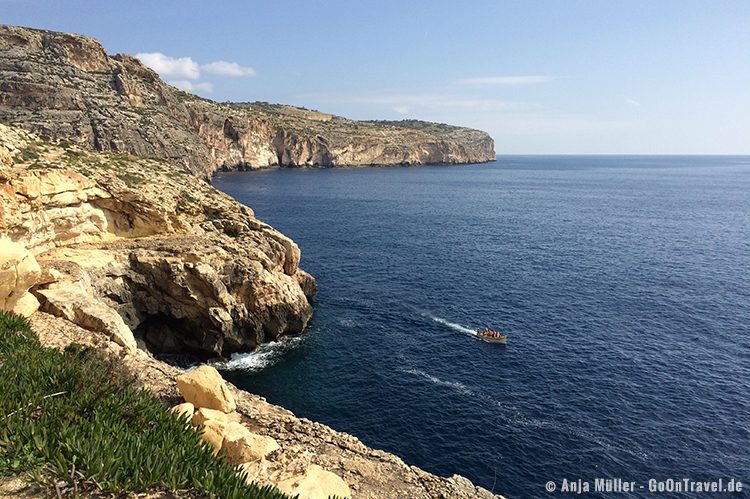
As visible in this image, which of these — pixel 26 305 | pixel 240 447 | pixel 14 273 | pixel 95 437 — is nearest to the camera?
pixel 95 437

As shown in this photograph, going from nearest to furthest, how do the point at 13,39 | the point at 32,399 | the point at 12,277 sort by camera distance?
the point at 32,399 → the point at 12,277 → the point at 13,39

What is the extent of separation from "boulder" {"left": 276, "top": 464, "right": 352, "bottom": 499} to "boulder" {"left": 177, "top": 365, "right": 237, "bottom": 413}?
4939mm

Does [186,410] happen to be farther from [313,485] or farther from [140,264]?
[140,264]

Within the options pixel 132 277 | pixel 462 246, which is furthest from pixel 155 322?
pixel 462 246

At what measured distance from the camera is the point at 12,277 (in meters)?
19.4

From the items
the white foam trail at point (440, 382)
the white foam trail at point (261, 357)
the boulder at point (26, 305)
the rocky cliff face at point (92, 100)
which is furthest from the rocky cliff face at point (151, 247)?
the rocky cliff face at point (92, 100)

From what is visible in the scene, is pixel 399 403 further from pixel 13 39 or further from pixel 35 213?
pixel 13 39

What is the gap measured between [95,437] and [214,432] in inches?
160

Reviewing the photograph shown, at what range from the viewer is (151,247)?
37.9 metres

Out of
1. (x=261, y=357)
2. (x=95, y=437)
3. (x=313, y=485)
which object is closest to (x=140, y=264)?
(x=261, y=357)

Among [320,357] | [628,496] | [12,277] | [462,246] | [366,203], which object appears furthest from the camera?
[366,203]

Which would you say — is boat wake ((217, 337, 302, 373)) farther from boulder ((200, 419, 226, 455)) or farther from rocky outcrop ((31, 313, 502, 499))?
boulder ((200, 419, 226, 455))

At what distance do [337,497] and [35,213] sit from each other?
30508 millimetres

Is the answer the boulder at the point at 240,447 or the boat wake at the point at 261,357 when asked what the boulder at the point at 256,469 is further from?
the boat wake at the point at 261,357
